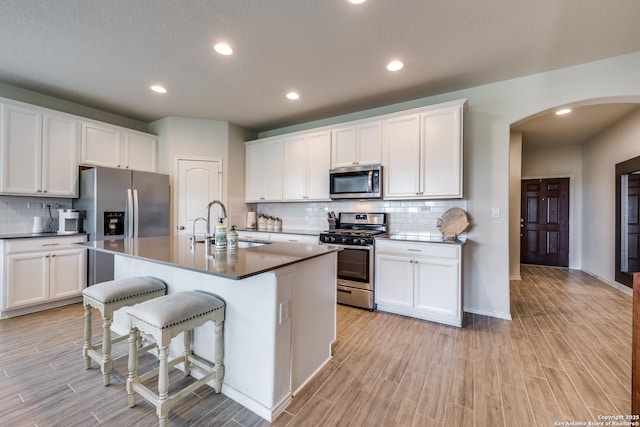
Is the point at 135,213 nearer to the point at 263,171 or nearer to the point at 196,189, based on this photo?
the point at 196,189

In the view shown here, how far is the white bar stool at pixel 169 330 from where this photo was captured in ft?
4.84

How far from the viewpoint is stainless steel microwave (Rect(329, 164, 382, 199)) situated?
359 cm

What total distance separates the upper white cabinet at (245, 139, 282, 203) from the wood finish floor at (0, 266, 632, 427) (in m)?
2.50

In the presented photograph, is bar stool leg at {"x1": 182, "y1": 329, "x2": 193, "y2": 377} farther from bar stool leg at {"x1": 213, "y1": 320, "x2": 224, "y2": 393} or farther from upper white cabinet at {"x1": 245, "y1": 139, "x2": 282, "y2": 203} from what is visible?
upper white cabinet at {"x1": 245, "y1": 139, "x2": 282, "y2": 203}

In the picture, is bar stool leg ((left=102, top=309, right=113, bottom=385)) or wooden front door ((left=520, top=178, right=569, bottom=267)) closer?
bar stool leg ((left=102, top=309, right=113, bottom=385))

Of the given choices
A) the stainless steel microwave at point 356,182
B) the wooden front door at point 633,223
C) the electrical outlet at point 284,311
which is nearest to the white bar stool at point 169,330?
the electrical outlet at point 284,311

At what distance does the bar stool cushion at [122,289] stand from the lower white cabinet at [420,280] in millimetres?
2265

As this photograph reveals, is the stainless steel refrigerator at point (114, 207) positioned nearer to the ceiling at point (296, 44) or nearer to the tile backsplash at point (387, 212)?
the ceiling at point (296, 44)

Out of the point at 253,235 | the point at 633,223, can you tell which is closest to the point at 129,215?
the point at 253,235

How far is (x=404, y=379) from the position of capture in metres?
1.97

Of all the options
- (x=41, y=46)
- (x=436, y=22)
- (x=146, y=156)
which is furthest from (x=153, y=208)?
(x=436, y=22)

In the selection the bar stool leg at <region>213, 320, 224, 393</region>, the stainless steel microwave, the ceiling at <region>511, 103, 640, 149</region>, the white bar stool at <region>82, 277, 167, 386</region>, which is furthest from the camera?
the ceiling at <region>511, 103, 640, 149</region>

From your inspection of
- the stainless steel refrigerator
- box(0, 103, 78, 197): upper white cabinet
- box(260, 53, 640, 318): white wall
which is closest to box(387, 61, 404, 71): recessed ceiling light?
box(260, 53, 640, 318): white wall

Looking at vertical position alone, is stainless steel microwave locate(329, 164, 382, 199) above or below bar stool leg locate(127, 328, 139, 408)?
above
